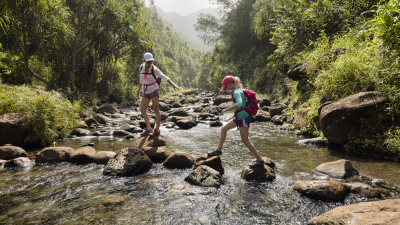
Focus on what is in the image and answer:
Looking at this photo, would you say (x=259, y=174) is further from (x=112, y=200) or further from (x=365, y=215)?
(x=112, y=200)

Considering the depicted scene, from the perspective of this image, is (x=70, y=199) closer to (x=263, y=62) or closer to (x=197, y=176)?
(x=197, y=176)

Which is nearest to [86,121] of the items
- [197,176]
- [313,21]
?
[197,176]

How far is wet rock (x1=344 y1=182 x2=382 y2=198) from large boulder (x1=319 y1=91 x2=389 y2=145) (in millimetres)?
2444

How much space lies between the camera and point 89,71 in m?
18.0

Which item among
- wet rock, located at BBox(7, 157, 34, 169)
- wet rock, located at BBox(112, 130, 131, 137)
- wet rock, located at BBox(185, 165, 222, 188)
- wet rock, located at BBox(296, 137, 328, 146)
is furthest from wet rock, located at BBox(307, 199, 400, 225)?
wet rock, located at BBox(112, 130, 131, 137)

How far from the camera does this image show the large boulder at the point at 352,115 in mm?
4988

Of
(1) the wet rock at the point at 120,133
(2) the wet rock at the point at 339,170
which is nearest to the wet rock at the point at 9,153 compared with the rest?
(1) the wet rock at the point at 120,133

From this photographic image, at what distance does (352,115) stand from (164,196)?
15.9 ft

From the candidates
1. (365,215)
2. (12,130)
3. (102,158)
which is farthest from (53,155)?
(365,215)

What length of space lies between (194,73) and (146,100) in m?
78.7

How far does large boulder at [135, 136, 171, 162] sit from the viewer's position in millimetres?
5098

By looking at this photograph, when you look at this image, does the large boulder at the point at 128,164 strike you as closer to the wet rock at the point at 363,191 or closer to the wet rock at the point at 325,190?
the wet rock at the point at 325,190

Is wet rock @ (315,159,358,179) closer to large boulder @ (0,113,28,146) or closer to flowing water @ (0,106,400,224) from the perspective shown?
flowing water @ (0,106,400,224)

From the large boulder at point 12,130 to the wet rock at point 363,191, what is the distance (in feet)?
25.6
